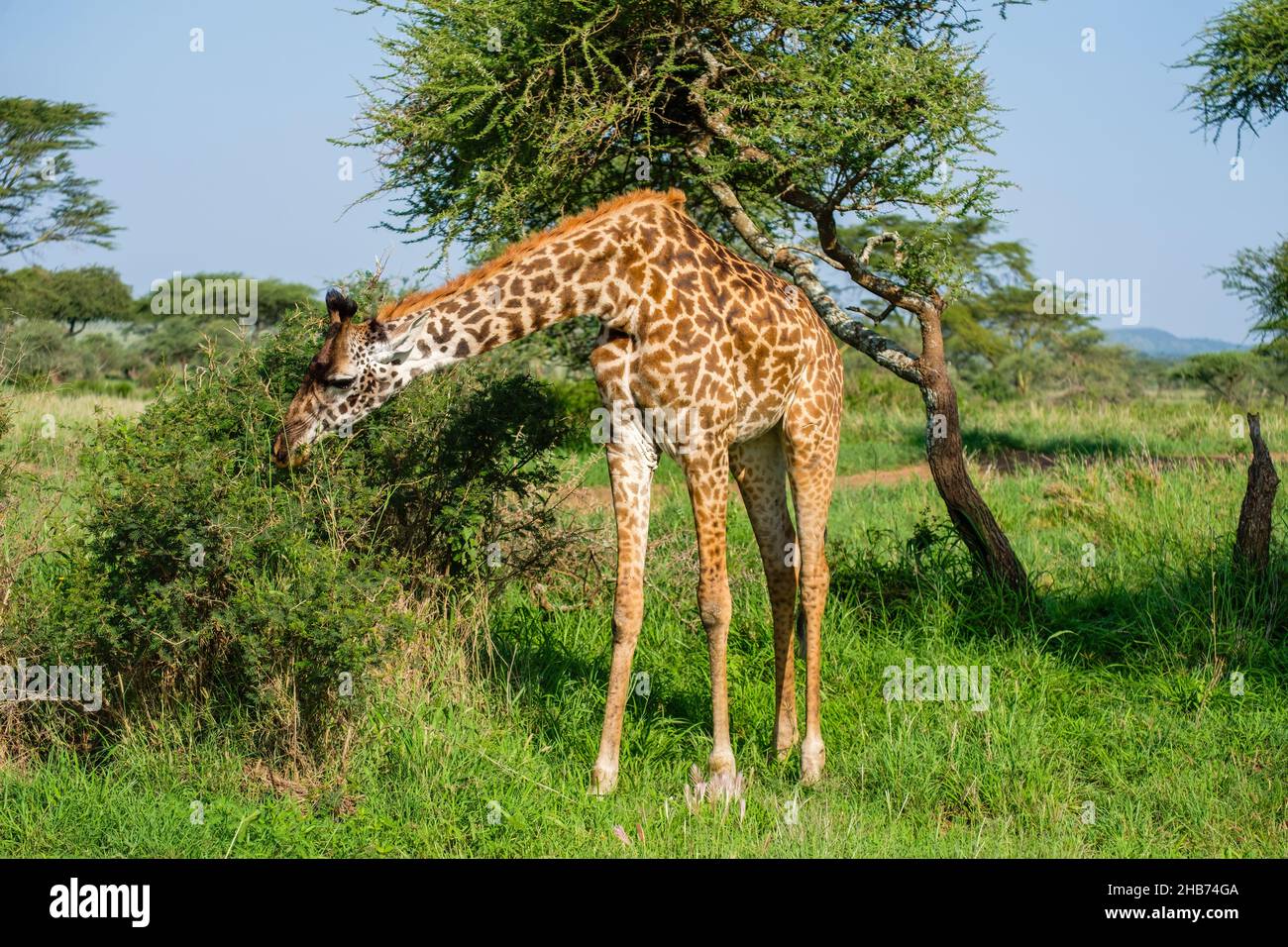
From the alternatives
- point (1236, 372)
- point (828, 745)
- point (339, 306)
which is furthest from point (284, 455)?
point (1236, 372)

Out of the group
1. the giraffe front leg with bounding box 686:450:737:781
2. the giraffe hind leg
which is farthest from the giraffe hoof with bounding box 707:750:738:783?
the giraffe hind leg

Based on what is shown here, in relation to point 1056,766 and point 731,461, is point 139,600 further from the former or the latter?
point 1056,766

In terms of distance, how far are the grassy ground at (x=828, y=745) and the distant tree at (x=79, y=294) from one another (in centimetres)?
2822

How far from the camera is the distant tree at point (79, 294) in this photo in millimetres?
33562

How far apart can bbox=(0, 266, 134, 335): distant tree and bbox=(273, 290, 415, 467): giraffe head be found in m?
30.3

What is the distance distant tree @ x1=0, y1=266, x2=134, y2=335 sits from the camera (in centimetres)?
3356

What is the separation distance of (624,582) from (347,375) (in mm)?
1658

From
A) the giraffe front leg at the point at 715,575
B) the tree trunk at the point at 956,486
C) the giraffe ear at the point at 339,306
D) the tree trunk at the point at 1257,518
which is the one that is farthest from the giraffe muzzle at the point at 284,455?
the tree trunk at the point at 1257,518

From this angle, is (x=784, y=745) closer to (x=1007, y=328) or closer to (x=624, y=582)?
(x=624, y=582)

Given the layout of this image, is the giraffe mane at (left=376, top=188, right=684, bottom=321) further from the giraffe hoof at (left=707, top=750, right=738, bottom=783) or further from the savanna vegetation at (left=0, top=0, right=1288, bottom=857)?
the giraffe hoof at (left=707, top=750, right=738, bottom=783)

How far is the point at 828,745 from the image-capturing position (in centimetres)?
646

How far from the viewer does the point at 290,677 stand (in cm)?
579

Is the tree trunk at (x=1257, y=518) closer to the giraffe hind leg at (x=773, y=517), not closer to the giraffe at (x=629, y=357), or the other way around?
the giraffe hind leg at (x=773, y=517)
